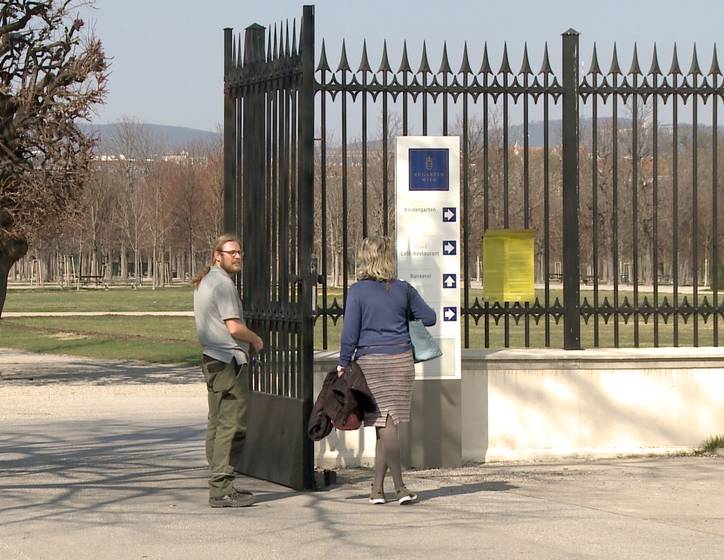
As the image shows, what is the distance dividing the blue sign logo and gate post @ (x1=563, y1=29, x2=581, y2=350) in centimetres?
133

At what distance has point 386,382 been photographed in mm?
9203

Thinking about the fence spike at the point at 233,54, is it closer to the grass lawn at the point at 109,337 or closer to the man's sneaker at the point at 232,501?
the man's sneaker at the point at 232,501

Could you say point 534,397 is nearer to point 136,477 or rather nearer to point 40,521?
point 136,477

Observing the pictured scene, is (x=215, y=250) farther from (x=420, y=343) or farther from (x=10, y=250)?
(x=10, y=250)

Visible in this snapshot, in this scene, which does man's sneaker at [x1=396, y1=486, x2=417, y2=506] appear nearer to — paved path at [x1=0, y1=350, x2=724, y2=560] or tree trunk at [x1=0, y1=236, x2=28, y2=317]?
paved path at [x1=0, y1=350, x2=724, y2=560]

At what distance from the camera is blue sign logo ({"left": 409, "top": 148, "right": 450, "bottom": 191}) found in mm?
11195

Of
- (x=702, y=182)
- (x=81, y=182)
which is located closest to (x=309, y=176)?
(x=81, y=182)

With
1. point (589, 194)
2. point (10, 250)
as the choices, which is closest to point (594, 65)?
point (10, 250)

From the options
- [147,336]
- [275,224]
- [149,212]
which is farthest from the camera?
[149,212]

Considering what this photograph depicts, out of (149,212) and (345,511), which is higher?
(149,212)

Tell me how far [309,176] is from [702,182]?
161 ft

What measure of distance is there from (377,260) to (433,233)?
1.96 m

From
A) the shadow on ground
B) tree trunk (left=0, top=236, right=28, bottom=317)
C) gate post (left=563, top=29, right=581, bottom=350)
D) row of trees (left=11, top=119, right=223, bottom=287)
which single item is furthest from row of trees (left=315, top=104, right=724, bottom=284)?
row of trees (left=11, top=119, right=223, bottom=287)

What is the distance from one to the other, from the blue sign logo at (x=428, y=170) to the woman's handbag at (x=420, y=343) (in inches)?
77.5
